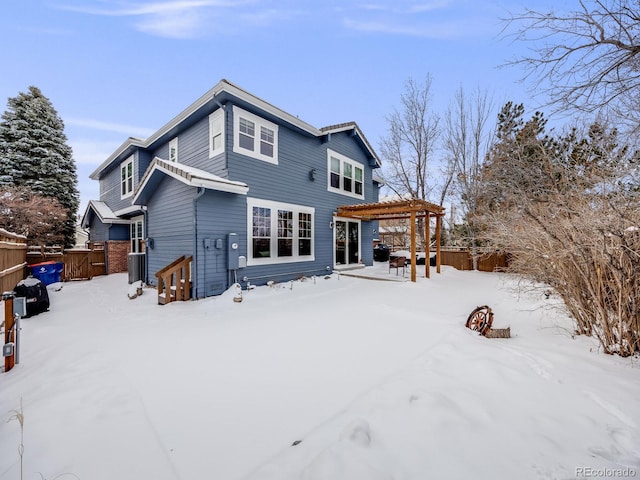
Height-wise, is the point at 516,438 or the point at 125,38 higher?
the point at 125,38

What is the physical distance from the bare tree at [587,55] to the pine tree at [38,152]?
72.7ft

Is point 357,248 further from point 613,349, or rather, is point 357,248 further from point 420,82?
point 420,82

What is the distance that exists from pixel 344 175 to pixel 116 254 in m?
11.3

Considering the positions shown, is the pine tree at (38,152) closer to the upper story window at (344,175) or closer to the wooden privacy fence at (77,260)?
the wooden privacy fence at (77,260)

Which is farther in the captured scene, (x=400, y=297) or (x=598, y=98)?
(x=400, y=297)

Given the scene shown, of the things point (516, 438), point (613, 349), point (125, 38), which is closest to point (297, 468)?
point (516, 438)

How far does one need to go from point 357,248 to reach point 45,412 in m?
11.4

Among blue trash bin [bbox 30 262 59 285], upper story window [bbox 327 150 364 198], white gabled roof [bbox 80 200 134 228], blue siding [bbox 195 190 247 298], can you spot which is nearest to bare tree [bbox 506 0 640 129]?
blue siding [bbox 195 190 247 298]

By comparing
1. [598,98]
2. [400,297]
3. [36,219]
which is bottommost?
[400,297]

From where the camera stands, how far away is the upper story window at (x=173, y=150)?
32.1 feet

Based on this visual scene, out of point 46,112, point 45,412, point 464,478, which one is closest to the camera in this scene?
point 464,478

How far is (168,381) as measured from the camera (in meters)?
2.95

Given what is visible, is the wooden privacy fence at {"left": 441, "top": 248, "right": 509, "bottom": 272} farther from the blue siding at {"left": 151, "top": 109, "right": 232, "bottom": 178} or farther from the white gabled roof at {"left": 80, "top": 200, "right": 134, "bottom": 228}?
the white gabled roof at {"left": 80, "top": 200, "right": 134, "bottom": 228}

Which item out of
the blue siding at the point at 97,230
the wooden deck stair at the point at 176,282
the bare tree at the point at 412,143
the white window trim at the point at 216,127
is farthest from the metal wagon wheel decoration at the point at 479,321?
the blue siding at the point at 97,230
